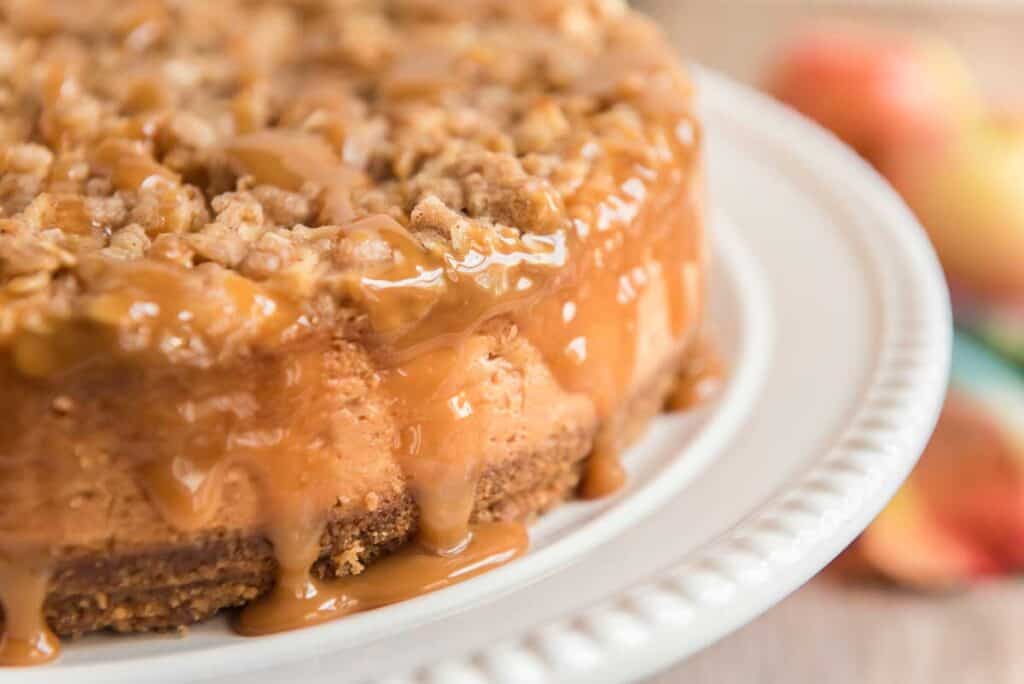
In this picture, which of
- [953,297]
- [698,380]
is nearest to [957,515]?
[698,380]

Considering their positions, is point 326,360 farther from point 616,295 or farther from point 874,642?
point 874,642

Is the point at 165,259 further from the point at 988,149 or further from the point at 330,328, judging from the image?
the point at 988,149

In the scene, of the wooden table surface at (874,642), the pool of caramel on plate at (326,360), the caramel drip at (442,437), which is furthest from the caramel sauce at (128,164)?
the wooden table surface at (874,642)

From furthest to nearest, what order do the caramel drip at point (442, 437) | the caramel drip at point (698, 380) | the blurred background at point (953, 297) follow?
1. the blurred background at point (953, 297)
2. the caramel drip at point (698, 380)
3. the caramel drip at point (442, 437)

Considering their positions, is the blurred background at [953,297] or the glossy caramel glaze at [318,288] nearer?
the glossy caramel glaze at [318,288]

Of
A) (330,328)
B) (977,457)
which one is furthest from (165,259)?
(977,457)

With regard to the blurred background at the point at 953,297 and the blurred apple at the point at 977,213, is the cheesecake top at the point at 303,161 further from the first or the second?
the blurred apple at the point at 977,213
